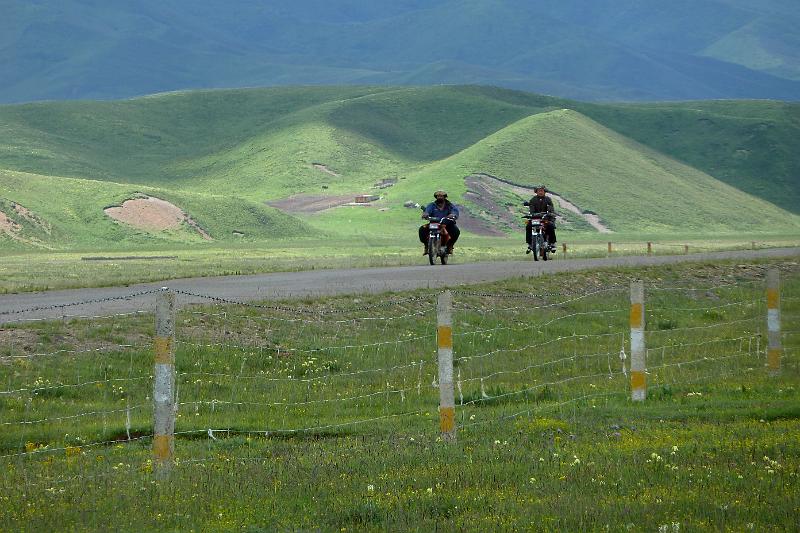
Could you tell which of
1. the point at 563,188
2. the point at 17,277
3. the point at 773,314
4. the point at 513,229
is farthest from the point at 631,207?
the point at 773,314

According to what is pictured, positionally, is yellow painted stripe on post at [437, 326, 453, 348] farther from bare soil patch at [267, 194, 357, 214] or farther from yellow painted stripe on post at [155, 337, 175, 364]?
bare soil patch at [267, 194, 357, 214]

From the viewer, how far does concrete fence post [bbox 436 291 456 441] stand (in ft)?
47.0

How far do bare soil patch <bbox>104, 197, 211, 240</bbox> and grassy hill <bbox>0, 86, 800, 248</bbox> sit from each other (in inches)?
45.6

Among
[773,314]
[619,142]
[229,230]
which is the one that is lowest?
[773,314]

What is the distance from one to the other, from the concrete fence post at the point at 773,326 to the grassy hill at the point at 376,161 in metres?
75.3

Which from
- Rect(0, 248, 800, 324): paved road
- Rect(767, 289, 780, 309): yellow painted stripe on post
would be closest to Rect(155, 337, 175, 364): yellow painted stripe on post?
Rect(767, 289, 780, 309): yellow painted stripe on post

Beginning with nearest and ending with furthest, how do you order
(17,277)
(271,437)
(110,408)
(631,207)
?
1. (271,437)
2. (110,408)
3. (17,277)
4. (631,207)

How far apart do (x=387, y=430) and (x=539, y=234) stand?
97.4 feet

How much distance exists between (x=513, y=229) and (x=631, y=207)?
17.4 m

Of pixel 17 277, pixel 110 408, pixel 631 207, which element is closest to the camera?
pixel 110 408

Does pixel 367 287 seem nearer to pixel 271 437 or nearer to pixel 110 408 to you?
pixel 110 408

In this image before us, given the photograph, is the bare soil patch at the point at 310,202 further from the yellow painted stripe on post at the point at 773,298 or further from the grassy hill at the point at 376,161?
the yellow painted stripe on post at the point at 773,298

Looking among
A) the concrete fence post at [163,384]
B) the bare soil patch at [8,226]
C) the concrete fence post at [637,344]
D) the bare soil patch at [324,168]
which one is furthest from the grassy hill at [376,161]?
the concrete fence post at [163,384]

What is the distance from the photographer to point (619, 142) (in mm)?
160375
